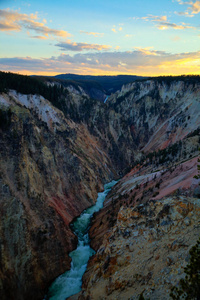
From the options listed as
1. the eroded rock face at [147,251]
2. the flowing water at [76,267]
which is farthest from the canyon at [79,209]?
the flowing water at [76,267]

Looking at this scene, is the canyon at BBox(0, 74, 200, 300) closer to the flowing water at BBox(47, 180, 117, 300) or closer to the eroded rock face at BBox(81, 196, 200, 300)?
the eroded rock face at BBox(81, 196, 200, 300)

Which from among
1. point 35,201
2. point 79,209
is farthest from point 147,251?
point 79,209

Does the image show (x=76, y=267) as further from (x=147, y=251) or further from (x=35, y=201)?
(x=147, y=251)

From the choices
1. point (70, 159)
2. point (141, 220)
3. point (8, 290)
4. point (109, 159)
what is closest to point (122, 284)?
point (141, 220)

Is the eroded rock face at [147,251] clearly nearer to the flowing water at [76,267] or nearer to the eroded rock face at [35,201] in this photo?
the flowing water at [76,267]

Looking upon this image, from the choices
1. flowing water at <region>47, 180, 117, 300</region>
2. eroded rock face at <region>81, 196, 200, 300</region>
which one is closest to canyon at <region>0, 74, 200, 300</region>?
eroded rock face at <region>81, 196, 200, 300</region>
